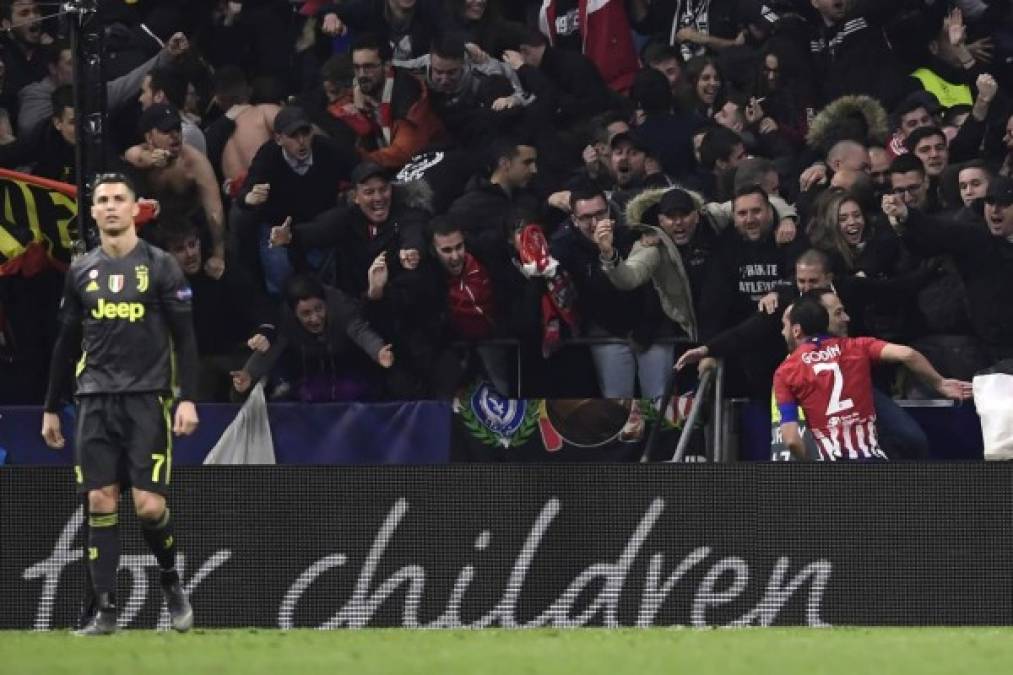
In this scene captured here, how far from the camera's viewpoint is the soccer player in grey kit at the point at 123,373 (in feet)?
33.0

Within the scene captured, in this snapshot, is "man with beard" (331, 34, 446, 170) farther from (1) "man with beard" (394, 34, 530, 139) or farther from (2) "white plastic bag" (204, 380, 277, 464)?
(2) "white plastic bag" (204, 380, 277, 464)

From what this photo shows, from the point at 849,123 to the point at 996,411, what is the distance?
3058 millimetres

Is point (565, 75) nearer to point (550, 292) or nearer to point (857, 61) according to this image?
point (857, 61)

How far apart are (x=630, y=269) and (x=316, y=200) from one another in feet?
7.64

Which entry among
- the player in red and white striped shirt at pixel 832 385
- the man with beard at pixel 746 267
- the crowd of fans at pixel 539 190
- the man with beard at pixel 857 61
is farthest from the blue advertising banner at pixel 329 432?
the man with beard at pixel 857 61

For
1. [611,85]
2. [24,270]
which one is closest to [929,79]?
[611,85]

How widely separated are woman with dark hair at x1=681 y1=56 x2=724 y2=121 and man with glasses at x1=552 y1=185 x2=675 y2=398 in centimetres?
253

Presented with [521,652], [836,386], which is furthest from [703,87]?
[521,652]

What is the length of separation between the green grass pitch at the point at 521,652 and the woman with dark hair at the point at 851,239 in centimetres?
310

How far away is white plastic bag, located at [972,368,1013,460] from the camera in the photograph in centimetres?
1226

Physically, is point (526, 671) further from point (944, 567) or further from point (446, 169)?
point (446, 169)

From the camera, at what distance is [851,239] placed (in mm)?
13555

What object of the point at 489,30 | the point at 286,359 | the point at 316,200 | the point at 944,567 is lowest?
the point at 944,567

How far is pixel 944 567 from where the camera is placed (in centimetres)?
1148
